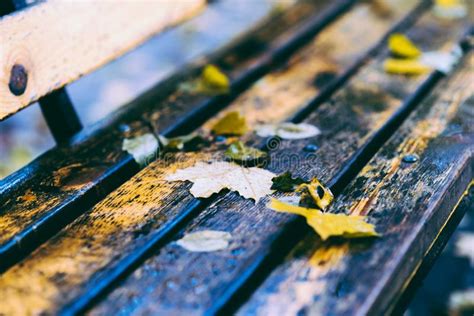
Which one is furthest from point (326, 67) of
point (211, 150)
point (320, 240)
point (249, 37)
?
point (320, 240)

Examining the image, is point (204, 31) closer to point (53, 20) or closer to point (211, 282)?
point (53, 20)

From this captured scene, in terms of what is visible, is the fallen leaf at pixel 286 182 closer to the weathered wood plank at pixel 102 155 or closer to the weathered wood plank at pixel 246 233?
the weathered wood plank at pixel 246 233

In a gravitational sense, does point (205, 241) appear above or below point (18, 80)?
below

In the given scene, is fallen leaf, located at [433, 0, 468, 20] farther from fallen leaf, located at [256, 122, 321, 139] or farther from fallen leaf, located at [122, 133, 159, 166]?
fallen leaf, located at [122, 133, 159, 166]

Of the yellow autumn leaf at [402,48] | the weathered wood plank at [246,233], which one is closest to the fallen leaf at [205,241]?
the weathered wood plank at [246,233]

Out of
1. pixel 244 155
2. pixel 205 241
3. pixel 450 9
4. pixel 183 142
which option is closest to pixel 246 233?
pixel 205 241

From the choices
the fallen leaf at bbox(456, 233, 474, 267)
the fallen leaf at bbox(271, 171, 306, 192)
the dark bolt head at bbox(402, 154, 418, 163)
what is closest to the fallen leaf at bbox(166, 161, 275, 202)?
the fallen leaf at bbox(271, 171, 306, 192)

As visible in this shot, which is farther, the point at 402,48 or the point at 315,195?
the point at 402,48

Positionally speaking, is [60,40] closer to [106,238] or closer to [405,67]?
[106,238]
